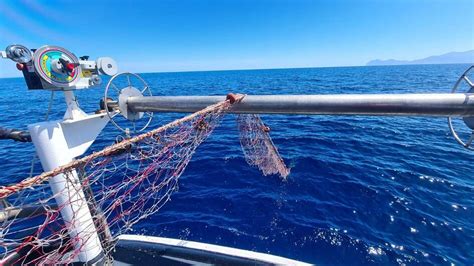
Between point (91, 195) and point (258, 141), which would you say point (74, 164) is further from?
point (258, 141)

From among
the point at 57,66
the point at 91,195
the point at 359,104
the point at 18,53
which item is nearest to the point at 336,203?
the point at 359,104

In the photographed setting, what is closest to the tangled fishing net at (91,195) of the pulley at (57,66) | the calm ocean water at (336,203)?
the pulley at (57,66)

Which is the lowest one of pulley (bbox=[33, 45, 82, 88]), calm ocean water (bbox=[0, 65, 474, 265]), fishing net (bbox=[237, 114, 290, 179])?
calm ocean water (bbox=[0, 65, 474, 265])

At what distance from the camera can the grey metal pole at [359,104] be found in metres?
1.38

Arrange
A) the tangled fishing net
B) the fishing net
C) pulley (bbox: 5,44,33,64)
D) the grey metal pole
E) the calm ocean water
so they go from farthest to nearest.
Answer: the calm ocean water
the fishing net
pulley (bbox: 5,44,33,64)
the tangled fishing net
the grey metal pole

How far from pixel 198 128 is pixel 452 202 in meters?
7.70

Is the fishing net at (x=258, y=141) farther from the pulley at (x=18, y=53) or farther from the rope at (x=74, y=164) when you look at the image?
the pulley at (x=18, y=53)

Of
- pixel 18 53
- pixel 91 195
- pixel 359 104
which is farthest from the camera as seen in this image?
pixel 91 195

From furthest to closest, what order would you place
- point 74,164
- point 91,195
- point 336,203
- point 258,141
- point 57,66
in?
point 336,203, point 258,141, point 91,195, point 57,66, point 74,164

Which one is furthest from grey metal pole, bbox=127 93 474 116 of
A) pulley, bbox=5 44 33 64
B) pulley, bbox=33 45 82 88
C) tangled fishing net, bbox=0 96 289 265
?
pulley, bbox=5 44 33 64

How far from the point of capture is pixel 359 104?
Result: 5.06 ft

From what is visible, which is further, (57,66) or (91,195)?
(91,195)

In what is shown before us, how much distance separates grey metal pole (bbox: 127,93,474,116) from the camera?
1.38 m

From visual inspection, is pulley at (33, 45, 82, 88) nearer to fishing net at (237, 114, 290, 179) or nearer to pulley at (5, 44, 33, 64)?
pulley at (5, 44, 33, 64)
